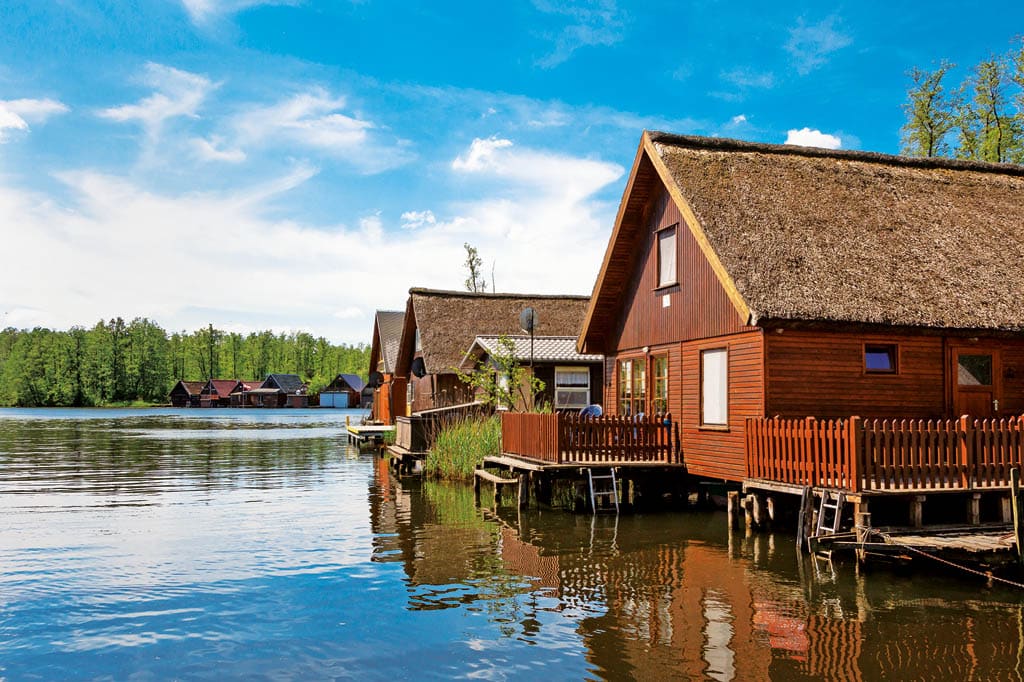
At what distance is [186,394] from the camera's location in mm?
151500

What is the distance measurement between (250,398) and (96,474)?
12353 cm

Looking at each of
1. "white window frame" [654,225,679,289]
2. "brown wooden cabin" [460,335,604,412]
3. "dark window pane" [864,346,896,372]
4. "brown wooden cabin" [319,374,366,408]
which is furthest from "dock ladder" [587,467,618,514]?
"brown wooden cabin" [319,374,366,408]

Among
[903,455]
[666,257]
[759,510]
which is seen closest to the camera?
[903,455]

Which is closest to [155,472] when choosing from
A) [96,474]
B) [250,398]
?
[96,474]

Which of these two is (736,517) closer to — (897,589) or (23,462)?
(897,589)

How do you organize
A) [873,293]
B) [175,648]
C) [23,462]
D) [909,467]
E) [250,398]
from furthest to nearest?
[250,398]
[23,462]
[873,293]
[909,467]
[175,648]

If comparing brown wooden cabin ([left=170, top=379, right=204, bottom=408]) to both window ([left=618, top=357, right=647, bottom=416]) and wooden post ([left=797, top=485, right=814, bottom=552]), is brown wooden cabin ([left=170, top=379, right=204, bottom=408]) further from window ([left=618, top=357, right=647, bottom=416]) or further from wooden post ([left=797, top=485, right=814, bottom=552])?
wooden post ([left=797, top=485, right=814, bottom=552])

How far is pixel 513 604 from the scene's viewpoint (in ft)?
41.1

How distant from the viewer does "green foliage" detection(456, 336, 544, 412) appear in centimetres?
3053

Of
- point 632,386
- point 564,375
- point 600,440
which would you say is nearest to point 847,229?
point 600,440

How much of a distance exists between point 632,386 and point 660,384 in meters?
1.74

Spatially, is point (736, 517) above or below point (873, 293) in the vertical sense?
below

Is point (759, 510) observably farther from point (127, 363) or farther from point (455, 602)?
point (127, 363)

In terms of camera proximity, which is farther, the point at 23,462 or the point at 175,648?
the point at 23,462
